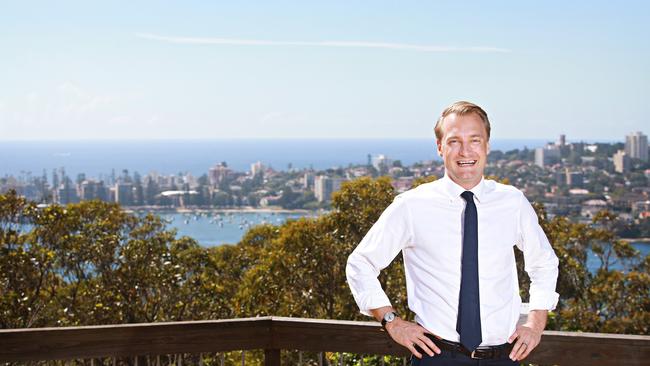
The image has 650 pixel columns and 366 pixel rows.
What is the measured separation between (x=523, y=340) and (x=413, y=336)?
0.27 metres

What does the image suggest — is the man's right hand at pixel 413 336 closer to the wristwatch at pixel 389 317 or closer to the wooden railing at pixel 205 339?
the wristwatch at pixel 389 317

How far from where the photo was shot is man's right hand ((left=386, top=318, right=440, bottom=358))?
197 cm

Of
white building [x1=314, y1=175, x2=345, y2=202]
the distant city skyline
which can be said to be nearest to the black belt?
white building [x1=314, y1=175, x2=345, y2=202]

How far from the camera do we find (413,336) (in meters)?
1.97

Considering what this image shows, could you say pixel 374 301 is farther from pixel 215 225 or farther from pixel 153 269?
pixel 215 225

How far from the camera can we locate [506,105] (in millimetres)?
48156

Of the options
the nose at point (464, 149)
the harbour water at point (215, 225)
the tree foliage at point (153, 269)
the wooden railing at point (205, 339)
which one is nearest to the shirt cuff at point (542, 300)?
the nose at point (464, 149)

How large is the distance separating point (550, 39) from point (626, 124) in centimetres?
850

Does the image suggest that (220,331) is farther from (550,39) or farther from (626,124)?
(626,124)

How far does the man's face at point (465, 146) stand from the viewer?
1.99m

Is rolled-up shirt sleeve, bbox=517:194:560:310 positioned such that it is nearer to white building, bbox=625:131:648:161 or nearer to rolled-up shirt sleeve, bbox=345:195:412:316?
rolled-up shirt sleeve, bbox=345:195:412:316

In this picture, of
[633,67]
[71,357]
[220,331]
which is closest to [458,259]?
[220,331]

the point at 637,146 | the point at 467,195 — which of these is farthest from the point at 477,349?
the point at 637,146

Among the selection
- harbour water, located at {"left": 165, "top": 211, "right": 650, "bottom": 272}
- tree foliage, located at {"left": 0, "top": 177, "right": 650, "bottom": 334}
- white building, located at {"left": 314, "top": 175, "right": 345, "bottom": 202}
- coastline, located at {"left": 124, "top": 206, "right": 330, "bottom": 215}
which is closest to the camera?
tree foliage, located at {"left": 0, "top": 177, "right": 650, "bottom": 334}
